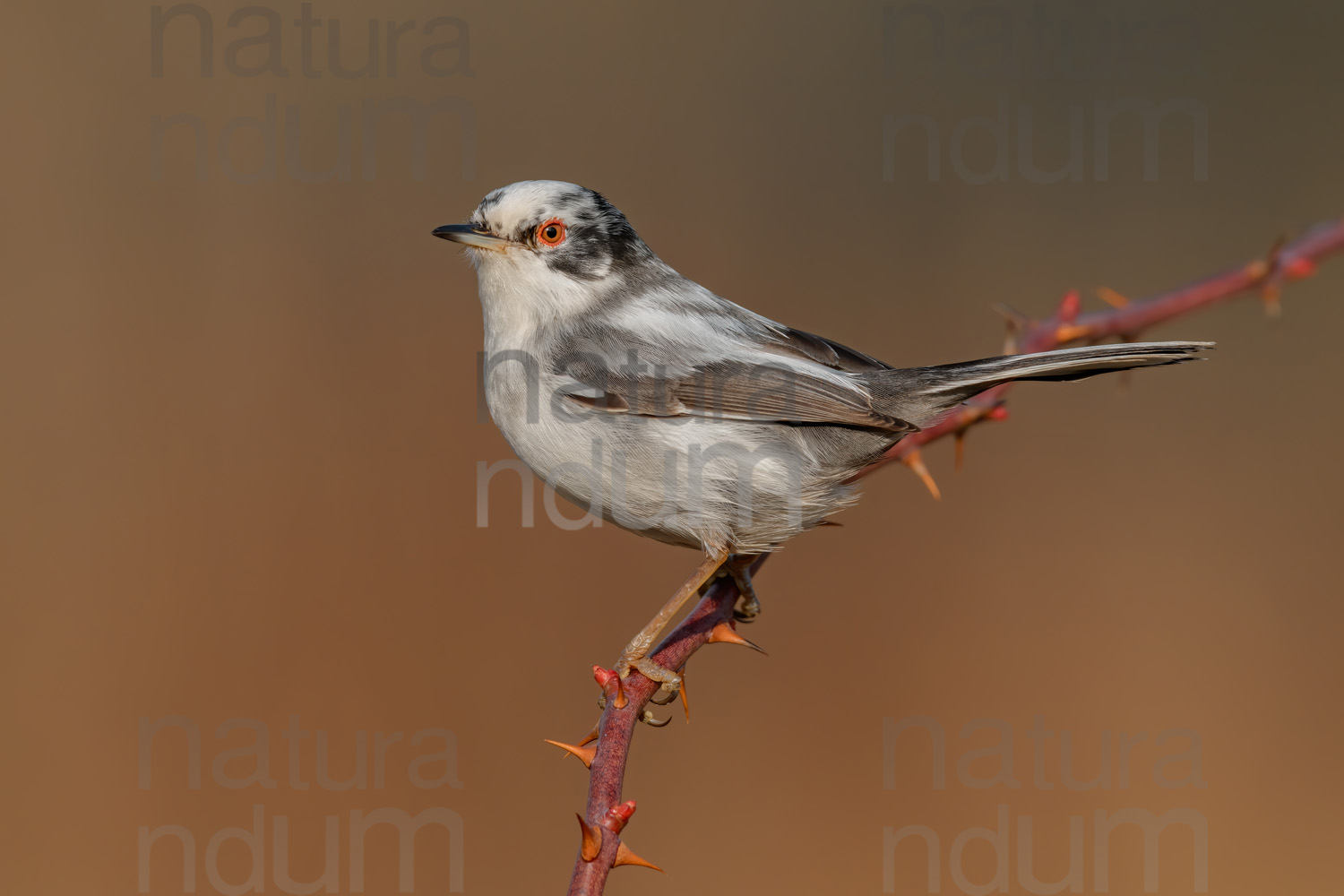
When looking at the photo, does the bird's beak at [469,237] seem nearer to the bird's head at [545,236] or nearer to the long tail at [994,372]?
the bird's head at [545,236]

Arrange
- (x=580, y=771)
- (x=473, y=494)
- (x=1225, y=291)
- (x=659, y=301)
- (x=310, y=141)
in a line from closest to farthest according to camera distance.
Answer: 1. (x=1225, y=291)
2. (x=659, y=301)
3. (x=580, y=771)
4. (x=473, y=494)
5. (x=310, y=141)

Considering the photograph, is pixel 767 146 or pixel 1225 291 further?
pixel 767 146

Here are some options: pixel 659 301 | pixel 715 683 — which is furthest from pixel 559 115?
pixel 715 683

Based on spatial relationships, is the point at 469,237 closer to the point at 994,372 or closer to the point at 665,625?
the point at 665,625

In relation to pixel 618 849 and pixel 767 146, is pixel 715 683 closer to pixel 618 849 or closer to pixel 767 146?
pixel 618 849

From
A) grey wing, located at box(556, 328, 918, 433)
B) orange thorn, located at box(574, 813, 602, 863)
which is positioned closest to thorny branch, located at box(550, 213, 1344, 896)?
orange thorn, located at box(574, 813, 602, 863)

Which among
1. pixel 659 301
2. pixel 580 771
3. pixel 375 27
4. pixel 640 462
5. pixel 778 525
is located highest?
pixel 375 27

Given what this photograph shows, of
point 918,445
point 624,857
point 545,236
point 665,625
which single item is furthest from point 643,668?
point 545,236
